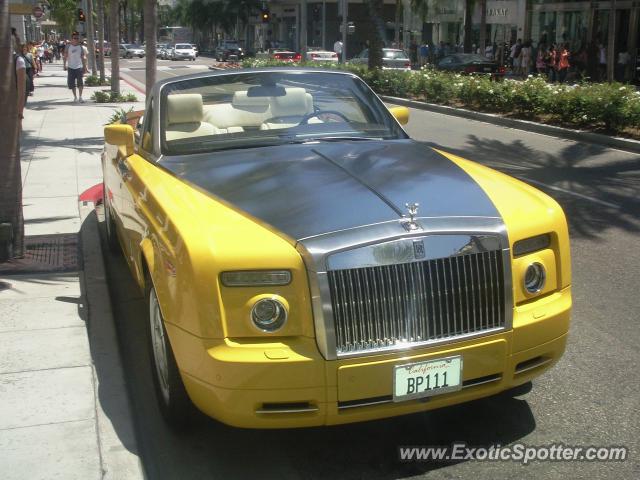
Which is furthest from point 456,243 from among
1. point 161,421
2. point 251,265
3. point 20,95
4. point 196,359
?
point 20,95

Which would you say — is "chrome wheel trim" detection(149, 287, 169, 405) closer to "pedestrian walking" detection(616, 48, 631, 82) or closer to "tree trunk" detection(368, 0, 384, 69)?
"tree trunk" detection(368, 0, 384, 69)

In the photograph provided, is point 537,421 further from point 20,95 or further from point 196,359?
point 20,95

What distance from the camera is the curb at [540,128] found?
48.2ft

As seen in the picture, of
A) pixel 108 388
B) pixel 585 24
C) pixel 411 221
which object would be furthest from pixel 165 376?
pixel 585 24

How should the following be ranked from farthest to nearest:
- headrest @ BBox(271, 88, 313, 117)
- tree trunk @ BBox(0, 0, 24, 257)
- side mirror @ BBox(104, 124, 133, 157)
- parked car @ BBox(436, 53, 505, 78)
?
parked car @ BBox(436, 53, 505, 78)
tree trunk @ BBox(0, 0, 24, 257)
headrest @ BBox(271, 88, 313, 117)
side mirror @ BBox(104, 124, 133, 157)

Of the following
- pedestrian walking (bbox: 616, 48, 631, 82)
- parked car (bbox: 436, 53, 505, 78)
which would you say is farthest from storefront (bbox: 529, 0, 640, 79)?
parked car (bbox: 436, 53, 505, 78)

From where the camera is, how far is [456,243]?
3.57 meters

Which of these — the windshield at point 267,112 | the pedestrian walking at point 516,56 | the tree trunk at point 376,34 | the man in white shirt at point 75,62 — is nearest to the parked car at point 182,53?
the pedestrian walking at point 516,56

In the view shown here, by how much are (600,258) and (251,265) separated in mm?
4926

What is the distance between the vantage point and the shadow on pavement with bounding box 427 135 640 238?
29.3 ft

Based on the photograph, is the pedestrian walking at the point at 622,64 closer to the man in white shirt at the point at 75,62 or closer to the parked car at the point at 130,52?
the man in white shirt at the point at 75,62

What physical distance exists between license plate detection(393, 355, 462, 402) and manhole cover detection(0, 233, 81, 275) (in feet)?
13.7

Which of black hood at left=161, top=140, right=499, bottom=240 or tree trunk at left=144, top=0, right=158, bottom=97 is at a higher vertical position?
tree trunk at left=144, top=0, right=158, bottom=97

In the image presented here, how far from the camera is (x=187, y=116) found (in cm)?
543
